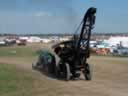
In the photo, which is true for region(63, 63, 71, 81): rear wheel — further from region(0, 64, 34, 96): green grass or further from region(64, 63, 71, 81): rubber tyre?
region(0, 64, 34, 96): green grass

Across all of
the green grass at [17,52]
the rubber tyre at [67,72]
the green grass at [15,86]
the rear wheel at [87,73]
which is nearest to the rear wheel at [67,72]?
the rubber tyre at [67,72]

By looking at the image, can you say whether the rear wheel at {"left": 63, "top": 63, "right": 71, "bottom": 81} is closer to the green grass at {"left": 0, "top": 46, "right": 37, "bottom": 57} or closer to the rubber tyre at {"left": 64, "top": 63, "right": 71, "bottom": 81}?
the rubber tyre at {"left": 64, "top": 63, "right": 71, "bottom": 81}

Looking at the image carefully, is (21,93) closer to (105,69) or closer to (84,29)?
(84,29)

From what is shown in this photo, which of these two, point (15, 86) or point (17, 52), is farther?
point (17, 52)

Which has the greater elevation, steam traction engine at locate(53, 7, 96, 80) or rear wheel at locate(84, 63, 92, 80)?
steam traction engine at locate(53, 7, 96, 80)

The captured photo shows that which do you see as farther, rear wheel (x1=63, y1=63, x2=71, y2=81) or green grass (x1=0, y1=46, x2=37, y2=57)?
green grass (x1=0, y1=46, x2=37, y2=57)

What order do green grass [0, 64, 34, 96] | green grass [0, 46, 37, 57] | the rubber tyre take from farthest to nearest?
1. green grass [0, 46, 37, 57]
2. the rubber tyre
3. green grass [0, 64, 34, 96]

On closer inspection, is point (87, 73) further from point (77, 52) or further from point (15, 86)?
point (15, 86)

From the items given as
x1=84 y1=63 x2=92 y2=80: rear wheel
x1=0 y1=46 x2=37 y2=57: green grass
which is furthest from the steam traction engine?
x1=0 y1=46 x2=37 y2=57: green grass

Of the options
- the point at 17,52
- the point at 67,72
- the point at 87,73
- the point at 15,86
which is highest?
the point at 15,86

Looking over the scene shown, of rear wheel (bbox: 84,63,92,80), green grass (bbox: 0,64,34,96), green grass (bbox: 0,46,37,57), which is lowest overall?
green grass (bbox: 0,46,37,57)

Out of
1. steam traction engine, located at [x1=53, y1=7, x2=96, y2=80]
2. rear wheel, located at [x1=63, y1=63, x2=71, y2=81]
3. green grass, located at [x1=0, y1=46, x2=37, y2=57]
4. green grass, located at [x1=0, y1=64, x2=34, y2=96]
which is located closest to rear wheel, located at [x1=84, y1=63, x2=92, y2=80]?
steam traction engine, located at [x1=53, y1=7, x2=96, y2=80]

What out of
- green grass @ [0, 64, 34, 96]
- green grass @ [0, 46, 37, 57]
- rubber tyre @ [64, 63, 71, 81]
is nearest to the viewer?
green grass @ [0, 64, 34, 96]

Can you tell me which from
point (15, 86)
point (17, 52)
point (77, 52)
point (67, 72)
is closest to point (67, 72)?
point (67, 72)
